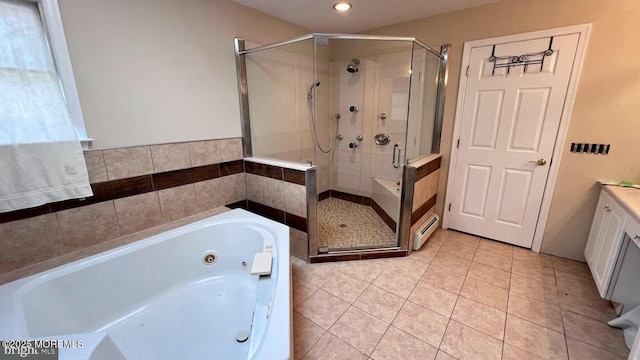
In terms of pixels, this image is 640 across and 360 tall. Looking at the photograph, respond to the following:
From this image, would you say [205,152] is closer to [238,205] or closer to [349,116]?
[238,205]

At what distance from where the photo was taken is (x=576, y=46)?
2041 millimetres

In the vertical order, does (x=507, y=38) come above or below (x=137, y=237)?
above

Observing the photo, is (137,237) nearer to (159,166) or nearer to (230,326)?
(159,166)

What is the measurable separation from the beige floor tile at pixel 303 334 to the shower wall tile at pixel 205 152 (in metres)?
1.49

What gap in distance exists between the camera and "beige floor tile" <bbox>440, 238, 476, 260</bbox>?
2459 mm

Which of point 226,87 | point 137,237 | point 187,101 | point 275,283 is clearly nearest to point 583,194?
point 275,283

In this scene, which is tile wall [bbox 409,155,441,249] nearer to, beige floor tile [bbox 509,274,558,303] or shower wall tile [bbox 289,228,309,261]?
beige floor tile [bbox 509,274,558,303]

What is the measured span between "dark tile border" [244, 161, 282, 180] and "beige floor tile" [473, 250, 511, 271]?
2.06 m

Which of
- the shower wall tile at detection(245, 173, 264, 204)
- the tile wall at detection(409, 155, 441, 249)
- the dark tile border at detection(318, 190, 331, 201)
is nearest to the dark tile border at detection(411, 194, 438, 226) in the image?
the tile wall at detection(409, 155, 441, 249)

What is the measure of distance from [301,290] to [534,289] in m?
1.86

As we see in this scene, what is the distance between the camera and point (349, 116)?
11.3 ft

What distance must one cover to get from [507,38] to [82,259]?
3736mm

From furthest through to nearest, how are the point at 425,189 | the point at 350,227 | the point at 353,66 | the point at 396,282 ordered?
the point at 353,66
the point at 350,227
the point at 425,189
the point at 396,282

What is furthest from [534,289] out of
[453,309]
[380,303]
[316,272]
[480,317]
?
[316,272]
